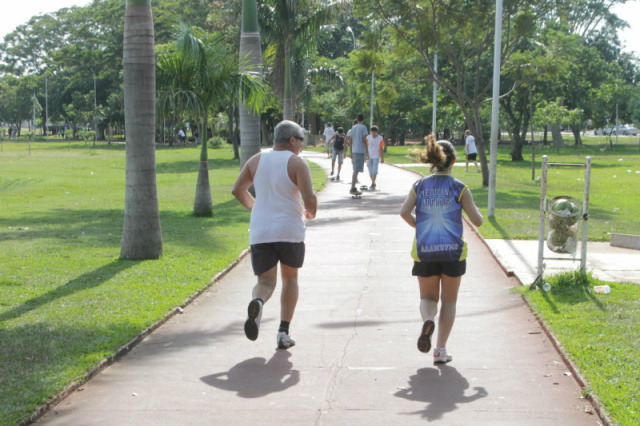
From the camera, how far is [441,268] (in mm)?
5957

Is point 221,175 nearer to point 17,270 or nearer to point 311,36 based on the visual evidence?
point 311,36

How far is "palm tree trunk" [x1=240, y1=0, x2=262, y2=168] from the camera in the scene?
17.9 meters

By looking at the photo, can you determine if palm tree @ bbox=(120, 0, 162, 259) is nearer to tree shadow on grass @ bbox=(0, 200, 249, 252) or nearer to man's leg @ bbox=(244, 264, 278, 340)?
tree shadow on grass @ bbox=(0, 200, 249, 252)

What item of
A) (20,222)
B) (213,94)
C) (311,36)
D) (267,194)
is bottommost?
(20,222)

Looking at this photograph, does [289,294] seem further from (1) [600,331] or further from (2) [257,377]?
(1) [600,331]

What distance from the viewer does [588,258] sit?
10711 millimetres

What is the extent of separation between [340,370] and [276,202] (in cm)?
140

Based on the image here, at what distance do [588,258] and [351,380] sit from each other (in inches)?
244

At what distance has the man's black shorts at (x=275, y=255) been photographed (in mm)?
6242

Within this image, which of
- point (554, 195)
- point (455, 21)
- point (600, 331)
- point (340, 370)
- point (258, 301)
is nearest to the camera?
point (340, 370)

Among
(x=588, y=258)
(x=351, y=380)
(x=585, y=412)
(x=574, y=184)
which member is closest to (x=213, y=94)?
(x=588, y=258)

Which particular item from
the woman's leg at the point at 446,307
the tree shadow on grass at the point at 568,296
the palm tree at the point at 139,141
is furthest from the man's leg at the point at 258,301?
the palm tree at the point at 139,141

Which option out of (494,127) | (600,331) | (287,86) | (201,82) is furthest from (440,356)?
(287,86)

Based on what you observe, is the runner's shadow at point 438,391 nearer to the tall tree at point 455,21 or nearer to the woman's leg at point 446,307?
the woman's leg at point 446,307
